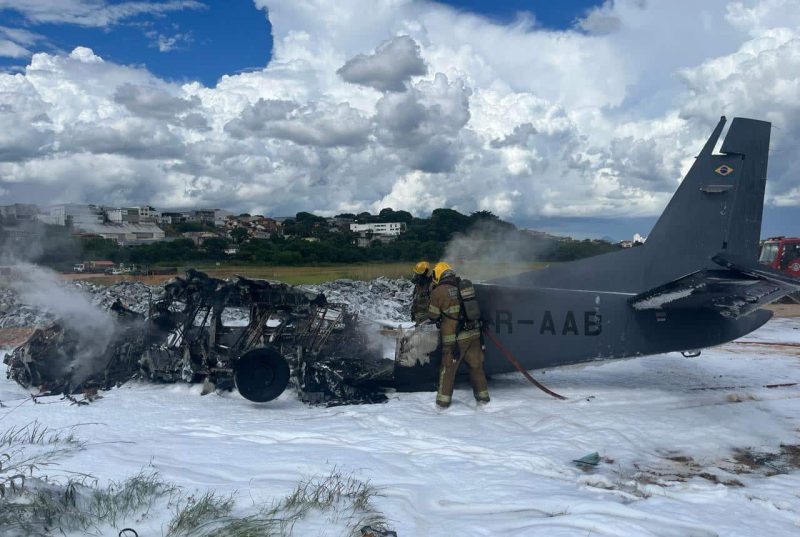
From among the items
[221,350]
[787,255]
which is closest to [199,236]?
[221,350]

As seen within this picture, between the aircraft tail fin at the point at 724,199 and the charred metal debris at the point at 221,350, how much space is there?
477 centimetres

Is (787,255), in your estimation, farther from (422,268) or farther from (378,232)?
(422,268)

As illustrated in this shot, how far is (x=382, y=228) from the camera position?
1410 centimetres

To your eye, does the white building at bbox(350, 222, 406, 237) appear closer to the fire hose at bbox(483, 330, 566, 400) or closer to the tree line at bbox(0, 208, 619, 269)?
the tree line at bbox(0, 208, 619, 269)

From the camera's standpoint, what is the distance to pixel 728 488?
5141 millimetres

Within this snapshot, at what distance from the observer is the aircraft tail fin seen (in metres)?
8.61

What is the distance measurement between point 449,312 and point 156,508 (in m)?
4.66

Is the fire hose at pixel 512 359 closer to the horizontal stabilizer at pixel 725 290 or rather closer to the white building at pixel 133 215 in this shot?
the horizontal stabilizer at pixel 725 290

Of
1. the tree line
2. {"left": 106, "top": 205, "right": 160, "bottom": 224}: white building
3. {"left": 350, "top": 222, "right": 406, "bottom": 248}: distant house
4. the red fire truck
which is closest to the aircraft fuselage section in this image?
the tree line

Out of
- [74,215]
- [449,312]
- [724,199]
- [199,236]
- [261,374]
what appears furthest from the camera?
[199,236]

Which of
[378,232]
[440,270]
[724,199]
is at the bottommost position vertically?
[440,270]

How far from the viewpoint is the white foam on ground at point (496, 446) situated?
448 centimetres

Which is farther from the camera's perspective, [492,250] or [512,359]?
[492,250]

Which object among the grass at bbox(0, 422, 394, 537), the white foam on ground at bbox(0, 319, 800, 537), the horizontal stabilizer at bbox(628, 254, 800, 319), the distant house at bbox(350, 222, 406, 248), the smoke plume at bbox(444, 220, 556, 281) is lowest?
the white foam on ground at bbox(0, 319, 800, 537)
